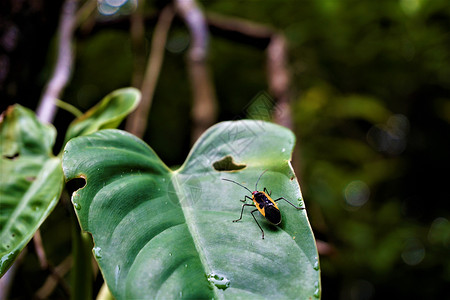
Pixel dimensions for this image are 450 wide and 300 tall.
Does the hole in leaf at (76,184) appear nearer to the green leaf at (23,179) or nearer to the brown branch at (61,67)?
the green leaf at (23,179)

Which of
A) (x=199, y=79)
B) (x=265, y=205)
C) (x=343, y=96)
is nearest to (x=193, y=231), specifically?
(x=265, y=205)

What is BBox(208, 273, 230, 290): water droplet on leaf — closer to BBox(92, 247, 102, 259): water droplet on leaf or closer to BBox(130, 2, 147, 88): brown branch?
BBox(92, 247, 102, 259): water droplet on leaf

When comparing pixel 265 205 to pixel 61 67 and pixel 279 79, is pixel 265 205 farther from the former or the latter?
pixel 61 67

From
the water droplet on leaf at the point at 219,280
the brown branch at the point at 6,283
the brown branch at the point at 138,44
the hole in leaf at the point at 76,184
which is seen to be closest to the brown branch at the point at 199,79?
the brown branch at the point at 138,44

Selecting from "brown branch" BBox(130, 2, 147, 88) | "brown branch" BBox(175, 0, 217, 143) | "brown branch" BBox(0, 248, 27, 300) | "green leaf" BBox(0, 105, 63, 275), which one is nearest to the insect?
"green leaf" BBox(0, 105, 63, 275)

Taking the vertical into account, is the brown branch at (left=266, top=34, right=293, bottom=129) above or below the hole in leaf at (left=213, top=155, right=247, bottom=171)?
below

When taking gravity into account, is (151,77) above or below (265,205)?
below
